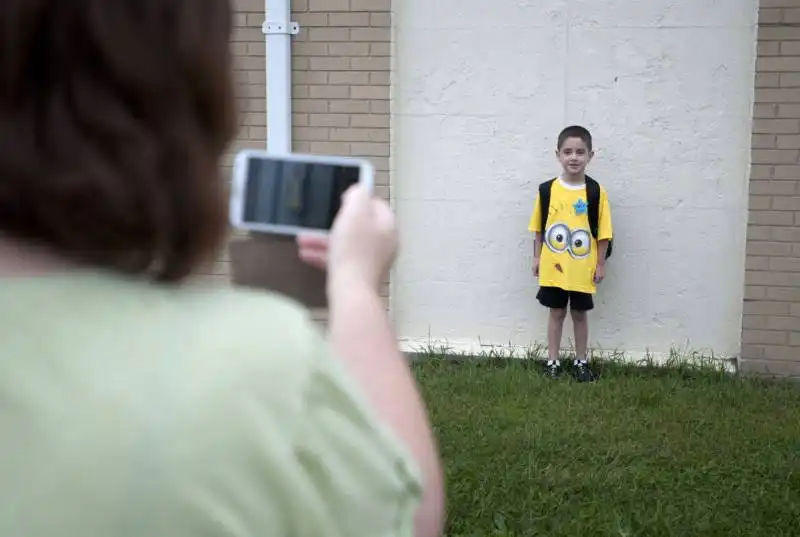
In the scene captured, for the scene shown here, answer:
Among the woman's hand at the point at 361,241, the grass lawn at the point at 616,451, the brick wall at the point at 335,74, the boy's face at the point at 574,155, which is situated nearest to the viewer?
the woman's hand at the point at 361,241

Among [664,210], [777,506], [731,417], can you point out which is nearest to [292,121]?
[664,210]

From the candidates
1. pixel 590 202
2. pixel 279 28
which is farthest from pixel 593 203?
pixel 279 28

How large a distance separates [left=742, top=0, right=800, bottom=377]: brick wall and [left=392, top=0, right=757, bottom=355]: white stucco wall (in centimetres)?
14

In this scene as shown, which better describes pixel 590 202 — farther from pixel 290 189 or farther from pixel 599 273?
pixel 290 189

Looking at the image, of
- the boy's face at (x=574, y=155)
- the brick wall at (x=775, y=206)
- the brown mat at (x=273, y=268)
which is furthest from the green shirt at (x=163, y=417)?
the brick wall at (x=775, y=206)

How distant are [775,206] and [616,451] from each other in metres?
2.04

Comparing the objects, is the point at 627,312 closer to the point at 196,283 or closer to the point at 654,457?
the point at 654,457

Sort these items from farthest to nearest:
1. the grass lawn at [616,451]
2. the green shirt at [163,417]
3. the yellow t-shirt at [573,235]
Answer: the yellow t-shirt at [573,235] < the grass lawn at [616,451] < the green shirt at [163,417]

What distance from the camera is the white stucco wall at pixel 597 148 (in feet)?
19.3

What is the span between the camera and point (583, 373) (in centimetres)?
587

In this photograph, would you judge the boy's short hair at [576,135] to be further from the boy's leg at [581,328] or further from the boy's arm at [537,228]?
the boy's leg at [581,328]

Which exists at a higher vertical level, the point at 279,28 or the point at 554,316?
the point at 279,28

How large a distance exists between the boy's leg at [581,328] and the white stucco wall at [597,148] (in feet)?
0.86

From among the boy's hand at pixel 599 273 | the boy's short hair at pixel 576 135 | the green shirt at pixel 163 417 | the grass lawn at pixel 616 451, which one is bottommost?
the grass lawn at pixel 616 451
